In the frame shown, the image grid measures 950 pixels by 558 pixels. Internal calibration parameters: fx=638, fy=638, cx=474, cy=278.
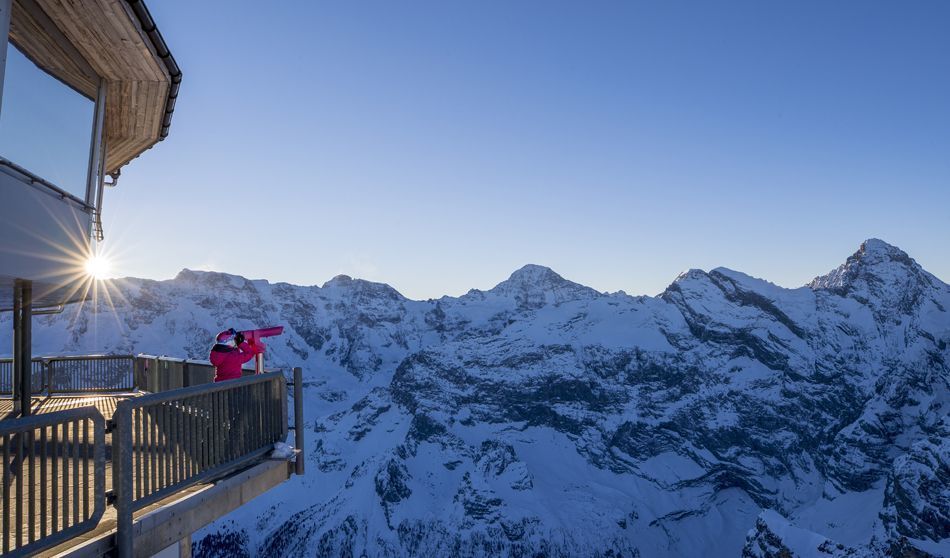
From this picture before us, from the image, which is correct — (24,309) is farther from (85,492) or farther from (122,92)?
(85,492)

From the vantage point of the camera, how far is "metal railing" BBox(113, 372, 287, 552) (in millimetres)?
5637

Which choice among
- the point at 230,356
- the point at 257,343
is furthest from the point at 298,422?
the point at 257,343

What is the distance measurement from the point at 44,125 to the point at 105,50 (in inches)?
51.5

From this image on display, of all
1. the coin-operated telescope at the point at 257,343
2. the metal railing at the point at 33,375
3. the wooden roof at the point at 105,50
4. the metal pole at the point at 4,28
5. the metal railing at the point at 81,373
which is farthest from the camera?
the metal railing at the point at 81,373

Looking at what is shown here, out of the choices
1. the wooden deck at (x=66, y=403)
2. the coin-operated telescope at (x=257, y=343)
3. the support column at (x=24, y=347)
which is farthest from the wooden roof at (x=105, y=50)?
the wooden deck at (x=66, y=403)

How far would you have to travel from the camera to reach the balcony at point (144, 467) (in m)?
4.92

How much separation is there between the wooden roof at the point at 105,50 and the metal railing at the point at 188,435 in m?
4.53

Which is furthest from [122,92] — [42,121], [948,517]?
[948,517]

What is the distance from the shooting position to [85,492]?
5.39 metres

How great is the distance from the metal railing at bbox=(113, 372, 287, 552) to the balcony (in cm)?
1

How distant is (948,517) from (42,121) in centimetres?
20764

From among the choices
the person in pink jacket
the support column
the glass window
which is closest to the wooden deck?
the support column

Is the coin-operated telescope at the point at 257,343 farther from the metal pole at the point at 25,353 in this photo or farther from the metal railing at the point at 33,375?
the metal railing at the point at 33,375

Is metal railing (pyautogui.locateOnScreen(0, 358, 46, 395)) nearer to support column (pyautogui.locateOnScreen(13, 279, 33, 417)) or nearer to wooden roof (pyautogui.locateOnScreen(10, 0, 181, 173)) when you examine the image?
support column (pyautogui.locateOnScreen(13, 279, 33, 417))
